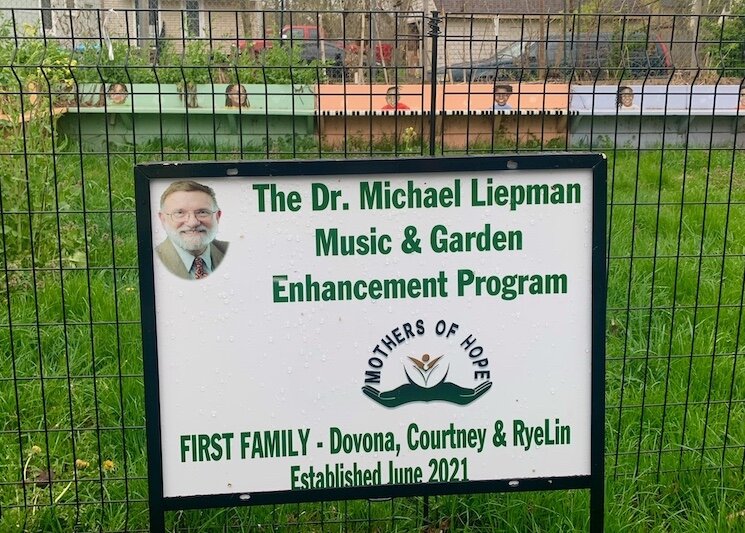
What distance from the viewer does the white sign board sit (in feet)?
7.91

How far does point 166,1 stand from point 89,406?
18.3 metres

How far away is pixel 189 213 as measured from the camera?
236cm

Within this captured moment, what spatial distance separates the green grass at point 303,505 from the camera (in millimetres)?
3127

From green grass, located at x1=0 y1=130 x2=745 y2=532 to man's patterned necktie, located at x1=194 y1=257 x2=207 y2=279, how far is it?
726mm

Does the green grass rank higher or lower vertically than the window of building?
lower

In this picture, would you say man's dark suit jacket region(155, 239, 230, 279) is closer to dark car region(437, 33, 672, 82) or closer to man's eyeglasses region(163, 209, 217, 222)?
man's eyeglasses region(163, 209, 217, 222)

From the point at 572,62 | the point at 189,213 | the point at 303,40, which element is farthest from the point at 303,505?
the point at 572,62

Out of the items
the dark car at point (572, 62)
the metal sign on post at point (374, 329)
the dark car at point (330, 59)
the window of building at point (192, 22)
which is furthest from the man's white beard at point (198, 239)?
the dark car at point (572, 62)

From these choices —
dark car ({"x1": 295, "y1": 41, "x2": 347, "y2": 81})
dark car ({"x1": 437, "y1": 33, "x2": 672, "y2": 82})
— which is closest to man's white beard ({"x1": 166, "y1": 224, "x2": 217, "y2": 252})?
dark car ({"x1": 295, "y1": 41, "x2": 347, "y2": 81})

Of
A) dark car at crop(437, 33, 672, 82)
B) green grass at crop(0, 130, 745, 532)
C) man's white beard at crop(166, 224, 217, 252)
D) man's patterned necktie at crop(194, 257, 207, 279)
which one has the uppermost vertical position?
dark car at crop(437, 33, 672, 82)

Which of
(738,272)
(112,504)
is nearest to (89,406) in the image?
(112,504)

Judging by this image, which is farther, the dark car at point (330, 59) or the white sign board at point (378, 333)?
the dark car at point (330, 59)

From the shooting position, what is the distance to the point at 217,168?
92.5 inches

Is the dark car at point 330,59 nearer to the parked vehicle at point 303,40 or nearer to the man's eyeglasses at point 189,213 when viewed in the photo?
the parked vehicle at point 303,40
